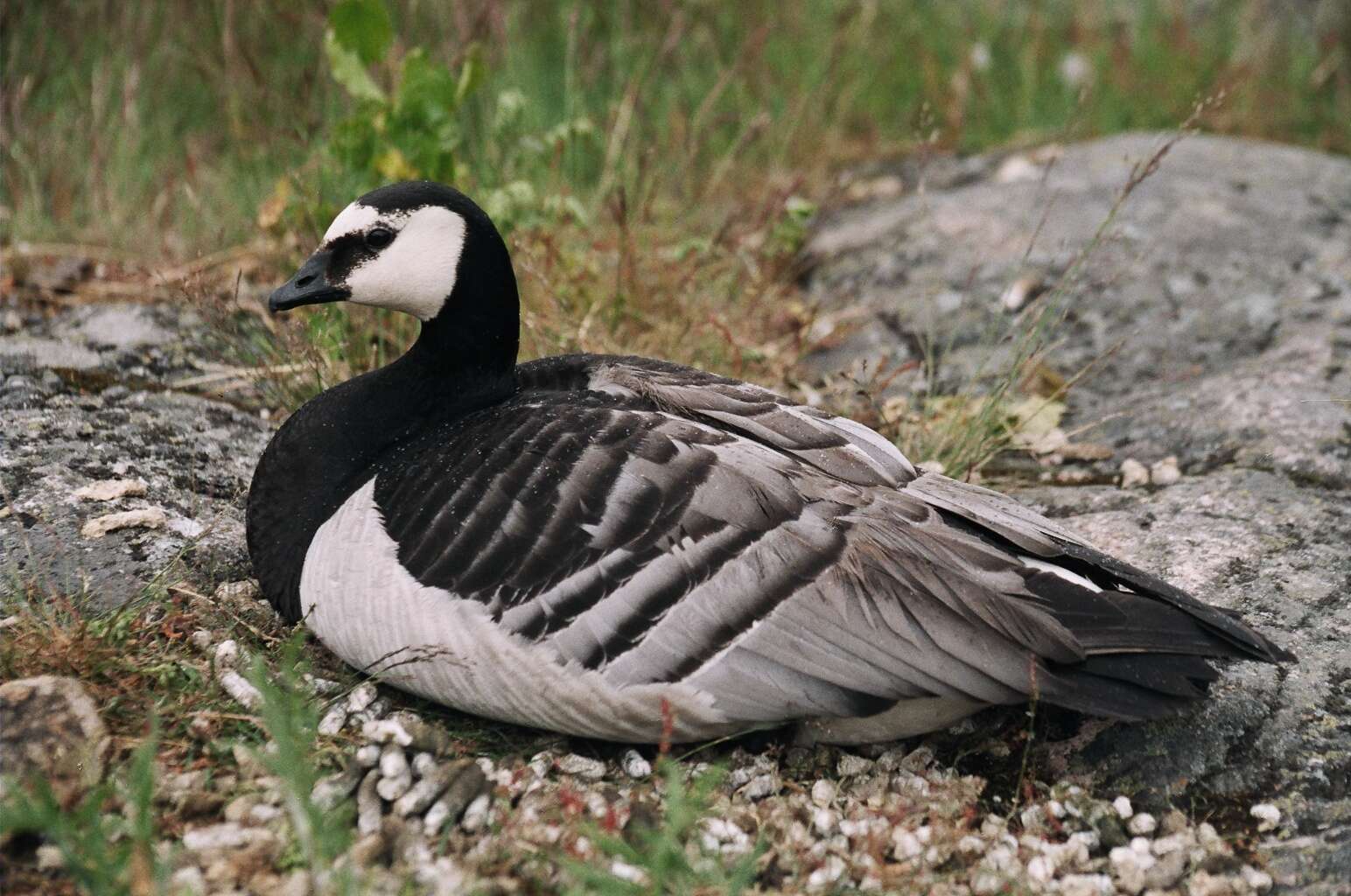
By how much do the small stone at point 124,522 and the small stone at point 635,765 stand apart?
1.44 meters

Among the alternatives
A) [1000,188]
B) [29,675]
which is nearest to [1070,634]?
[29,675]

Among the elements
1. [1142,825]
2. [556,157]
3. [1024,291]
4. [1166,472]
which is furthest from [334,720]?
[1024,291]

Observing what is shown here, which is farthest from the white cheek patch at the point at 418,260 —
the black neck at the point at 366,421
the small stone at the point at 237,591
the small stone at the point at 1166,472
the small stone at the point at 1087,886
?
the small stone at the point at 1166,472

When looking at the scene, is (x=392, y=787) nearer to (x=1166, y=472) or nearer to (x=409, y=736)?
(x=409, y=736)

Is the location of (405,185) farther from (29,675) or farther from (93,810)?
(93,810)

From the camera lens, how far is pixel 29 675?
272 cm

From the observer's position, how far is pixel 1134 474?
160 inches

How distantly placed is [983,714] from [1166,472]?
146 cm

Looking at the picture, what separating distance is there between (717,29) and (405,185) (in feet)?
13.6

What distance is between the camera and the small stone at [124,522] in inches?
128

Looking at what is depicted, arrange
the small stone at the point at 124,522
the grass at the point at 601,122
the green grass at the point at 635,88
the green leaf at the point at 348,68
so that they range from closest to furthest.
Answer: the small stone at the point at 124,522 → the green leaf at the point at 348,68 → the grass at the point at 601,122 → the green grass at the point at 635,88

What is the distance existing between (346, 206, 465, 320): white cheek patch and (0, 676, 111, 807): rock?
45.9 inches

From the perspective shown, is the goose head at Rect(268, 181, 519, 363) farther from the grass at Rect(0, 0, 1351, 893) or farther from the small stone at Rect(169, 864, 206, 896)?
A: the small stone at Rect(169, 864, 206, 896)

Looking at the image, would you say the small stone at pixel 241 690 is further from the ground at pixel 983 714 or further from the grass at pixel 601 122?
the grass at pixel 601 122
